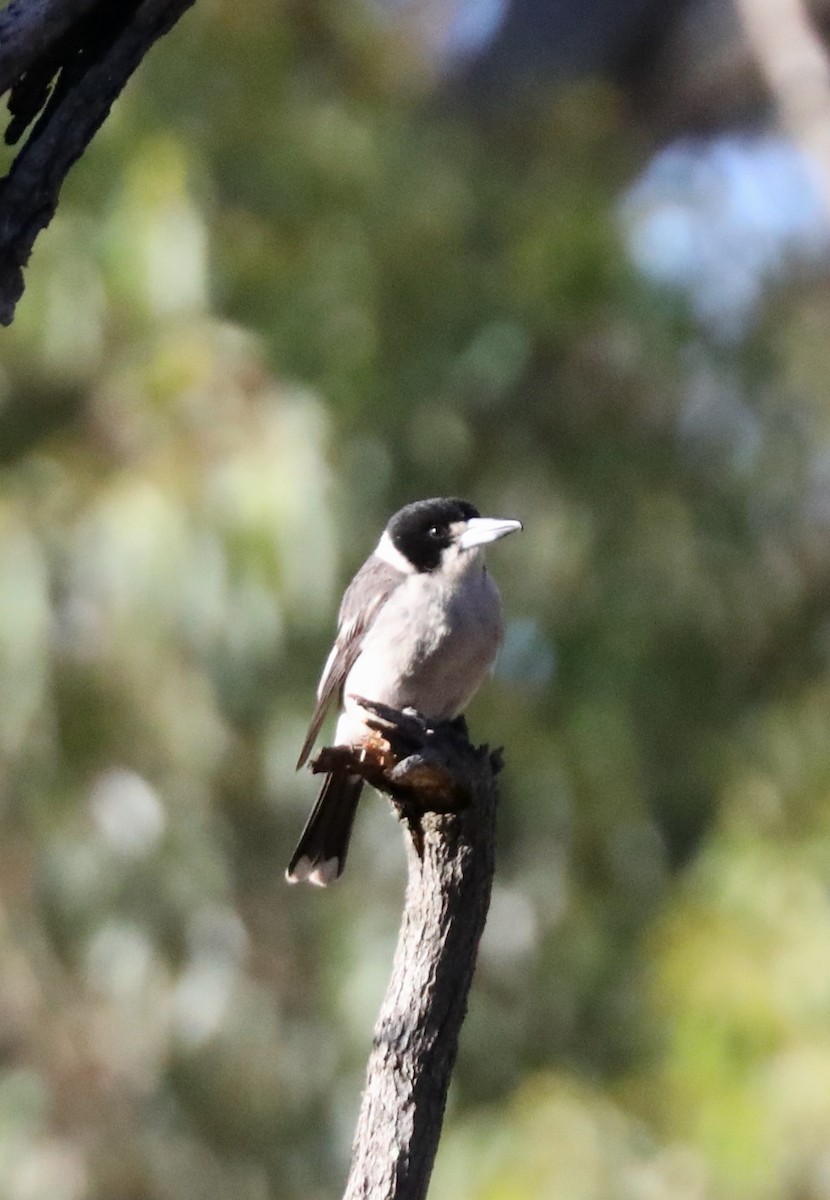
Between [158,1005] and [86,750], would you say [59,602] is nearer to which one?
[86,750]

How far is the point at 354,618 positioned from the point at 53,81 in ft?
6.46

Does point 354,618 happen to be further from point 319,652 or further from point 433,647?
point 319,652

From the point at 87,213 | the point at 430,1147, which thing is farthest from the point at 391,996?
the point at 87,213

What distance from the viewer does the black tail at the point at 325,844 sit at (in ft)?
15.3

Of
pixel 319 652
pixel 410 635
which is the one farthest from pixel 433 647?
pixel 319 652

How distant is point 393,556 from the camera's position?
4820mm

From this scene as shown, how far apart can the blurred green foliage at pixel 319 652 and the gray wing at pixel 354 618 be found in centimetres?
95

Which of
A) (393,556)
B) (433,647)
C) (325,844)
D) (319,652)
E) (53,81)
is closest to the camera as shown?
(53,81)

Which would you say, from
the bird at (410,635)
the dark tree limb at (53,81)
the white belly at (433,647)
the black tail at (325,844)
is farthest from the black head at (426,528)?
the dark tree limb at (53,81)

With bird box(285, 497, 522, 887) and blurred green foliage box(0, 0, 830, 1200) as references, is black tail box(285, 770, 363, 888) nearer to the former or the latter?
bird box(285, 497, 522, 887)

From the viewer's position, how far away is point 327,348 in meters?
6.34

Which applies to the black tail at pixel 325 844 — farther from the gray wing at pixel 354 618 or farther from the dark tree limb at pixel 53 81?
the dark tree limb at pixel 53 81

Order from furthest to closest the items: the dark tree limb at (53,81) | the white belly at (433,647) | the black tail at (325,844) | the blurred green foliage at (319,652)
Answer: the blurred green foliage at (319,652)
the black tail at (325,844)
the white belly at (433,647)
the dark tree limb at (53,81)

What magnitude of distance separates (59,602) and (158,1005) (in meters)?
1.31
